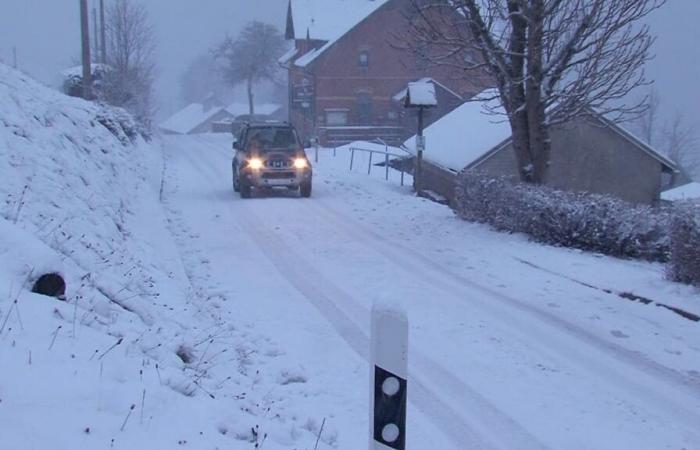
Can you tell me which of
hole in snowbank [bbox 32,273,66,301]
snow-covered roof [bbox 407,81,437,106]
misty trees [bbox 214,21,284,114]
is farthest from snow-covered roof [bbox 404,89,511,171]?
misty trees [bbox 214,21,284,114]

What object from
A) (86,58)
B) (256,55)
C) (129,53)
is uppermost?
(256,55)

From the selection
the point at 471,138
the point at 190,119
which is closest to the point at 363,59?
the point at 471,138

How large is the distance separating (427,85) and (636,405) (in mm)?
16366

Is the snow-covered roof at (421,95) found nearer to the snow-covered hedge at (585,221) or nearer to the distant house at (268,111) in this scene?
the snow-covered hedge at (585,221)

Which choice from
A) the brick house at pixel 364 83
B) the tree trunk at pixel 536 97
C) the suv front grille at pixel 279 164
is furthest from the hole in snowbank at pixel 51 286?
the brick house at pixel 364 83

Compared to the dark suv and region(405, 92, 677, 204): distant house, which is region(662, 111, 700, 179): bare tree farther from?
the dark suv

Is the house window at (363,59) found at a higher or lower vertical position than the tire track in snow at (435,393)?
higher

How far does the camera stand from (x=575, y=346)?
7.98 meters

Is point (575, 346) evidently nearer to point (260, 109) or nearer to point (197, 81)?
point (260, 109)

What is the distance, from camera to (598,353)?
25.5 ft

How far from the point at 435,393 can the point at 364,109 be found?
46997 millimetres

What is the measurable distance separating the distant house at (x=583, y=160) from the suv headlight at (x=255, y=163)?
7884mm

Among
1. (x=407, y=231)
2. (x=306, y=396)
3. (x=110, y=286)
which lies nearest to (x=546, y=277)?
(x=407, y=231)

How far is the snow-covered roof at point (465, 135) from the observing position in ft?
84.8
